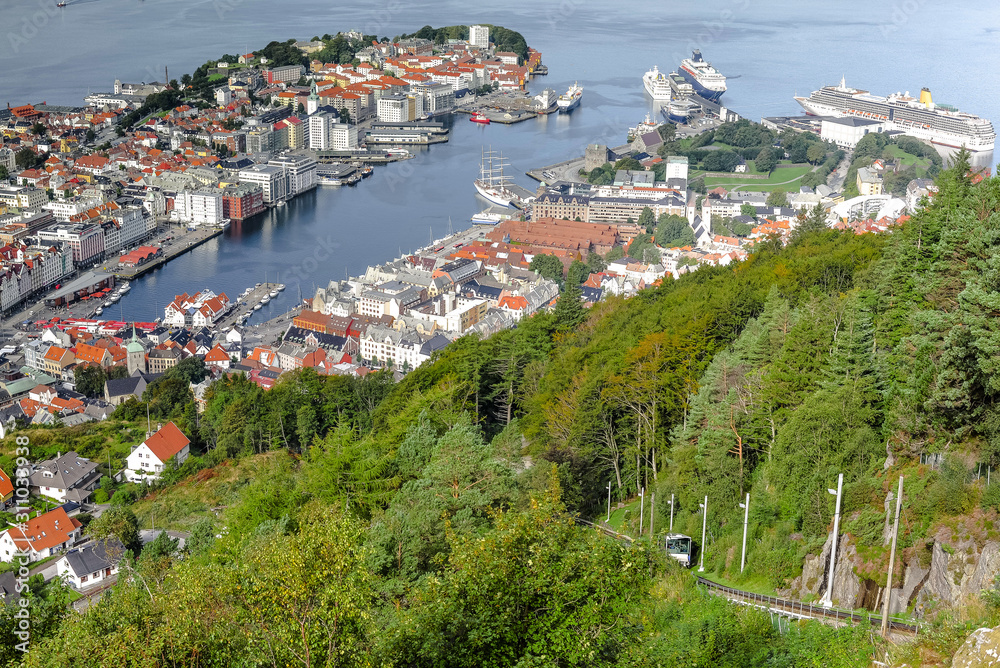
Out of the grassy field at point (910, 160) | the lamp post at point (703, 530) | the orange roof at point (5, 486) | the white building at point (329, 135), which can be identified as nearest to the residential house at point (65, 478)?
the orange roof at point (5, 486)

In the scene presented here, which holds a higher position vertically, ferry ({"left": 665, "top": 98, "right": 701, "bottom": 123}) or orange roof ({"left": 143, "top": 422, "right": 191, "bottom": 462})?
ferry ({"left": 665, "top": 98, "right": 701, "bottom": 123})

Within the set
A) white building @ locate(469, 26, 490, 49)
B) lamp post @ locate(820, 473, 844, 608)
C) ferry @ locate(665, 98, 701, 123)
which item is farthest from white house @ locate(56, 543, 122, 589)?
white building @ locate(469, 26, 490, 49)

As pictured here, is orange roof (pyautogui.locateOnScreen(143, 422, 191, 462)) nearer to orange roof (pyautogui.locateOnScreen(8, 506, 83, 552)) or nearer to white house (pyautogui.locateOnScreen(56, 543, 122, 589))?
orange roof (pyautogui.locateOnScreen(8, 506, 83, 552))

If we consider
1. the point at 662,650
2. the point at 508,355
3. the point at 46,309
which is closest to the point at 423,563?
the point at 662,650

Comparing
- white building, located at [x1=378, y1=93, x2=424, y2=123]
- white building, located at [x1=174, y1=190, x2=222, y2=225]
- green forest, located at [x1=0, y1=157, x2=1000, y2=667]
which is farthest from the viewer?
white building, located at [x1=378, y1=93, x2=424, y2=123]

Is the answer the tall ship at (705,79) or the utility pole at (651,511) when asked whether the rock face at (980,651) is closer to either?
the utility pole at (651,511)

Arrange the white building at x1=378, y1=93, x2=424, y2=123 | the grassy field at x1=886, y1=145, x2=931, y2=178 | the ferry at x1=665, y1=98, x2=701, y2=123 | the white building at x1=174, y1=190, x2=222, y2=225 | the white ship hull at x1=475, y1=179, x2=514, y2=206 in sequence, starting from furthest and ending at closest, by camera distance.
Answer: the white building at x1=378, y1=93, x2=424, y2=123
the ferry at x1=665, y1=98, x2=701, y2=123
the grassy field at x1=886, y1=145, x2=931, y2=178
the white ship hull at x1=475, y1=179, x2=514, y2=206
the white building at x1=174, y1=190, x2=222, y2=225

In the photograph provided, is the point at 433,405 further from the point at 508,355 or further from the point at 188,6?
the point at 188,6

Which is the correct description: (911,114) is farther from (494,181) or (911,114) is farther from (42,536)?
(42,536)
